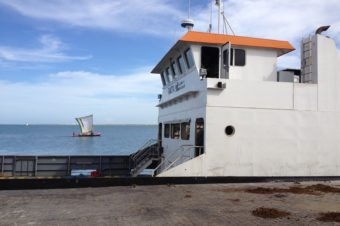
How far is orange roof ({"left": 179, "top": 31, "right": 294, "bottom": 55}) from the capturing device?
14.5 metres

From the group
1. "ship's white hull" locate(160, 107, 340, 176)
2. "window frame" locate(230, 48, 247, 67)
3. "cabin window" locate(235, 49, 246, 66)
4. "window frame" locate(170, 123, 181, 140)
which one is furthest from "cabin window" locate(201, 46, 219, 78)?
"window frame" locate(170, 123, 181, 140)

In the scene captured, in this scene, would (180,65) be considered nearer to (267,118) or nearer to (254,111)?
(254,111)

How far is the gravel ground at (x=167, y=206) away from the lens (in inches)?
286

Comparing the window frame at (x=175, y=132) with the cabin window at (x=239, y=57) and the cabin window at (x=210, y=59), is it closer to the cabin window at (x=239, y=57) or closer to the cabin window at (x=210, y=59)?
the cabin window at (x=210, y=59)

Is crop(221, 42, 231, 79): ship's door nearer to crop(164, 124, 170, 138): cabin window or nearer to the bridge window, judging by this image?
the bridge window

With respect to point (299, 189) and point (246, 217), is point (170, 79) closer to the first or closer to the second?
point (299, 189)

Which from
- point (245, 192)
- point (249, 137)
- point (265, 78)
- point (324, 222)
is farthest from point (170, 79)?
point (324, 222)

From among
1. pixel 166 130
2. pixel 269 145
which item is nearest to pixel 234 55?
pixel 269 145

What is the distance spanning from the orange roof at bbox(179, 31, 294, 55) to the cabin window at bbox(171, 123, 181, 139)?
4957mm

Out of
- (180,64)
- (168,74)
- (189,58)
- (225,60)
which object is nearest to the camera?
(225,60)

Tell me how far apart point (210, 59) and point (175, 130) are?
5.00 metres

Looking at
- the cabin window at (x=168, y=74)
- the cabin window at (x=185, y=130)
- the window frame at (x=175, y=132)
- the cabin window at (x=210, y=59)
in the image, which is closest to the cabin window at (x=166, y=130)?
the window frame at (x=175, y=132)

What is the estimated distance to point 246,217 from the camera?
754 cm

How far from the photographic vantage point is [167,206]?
8648 mm
